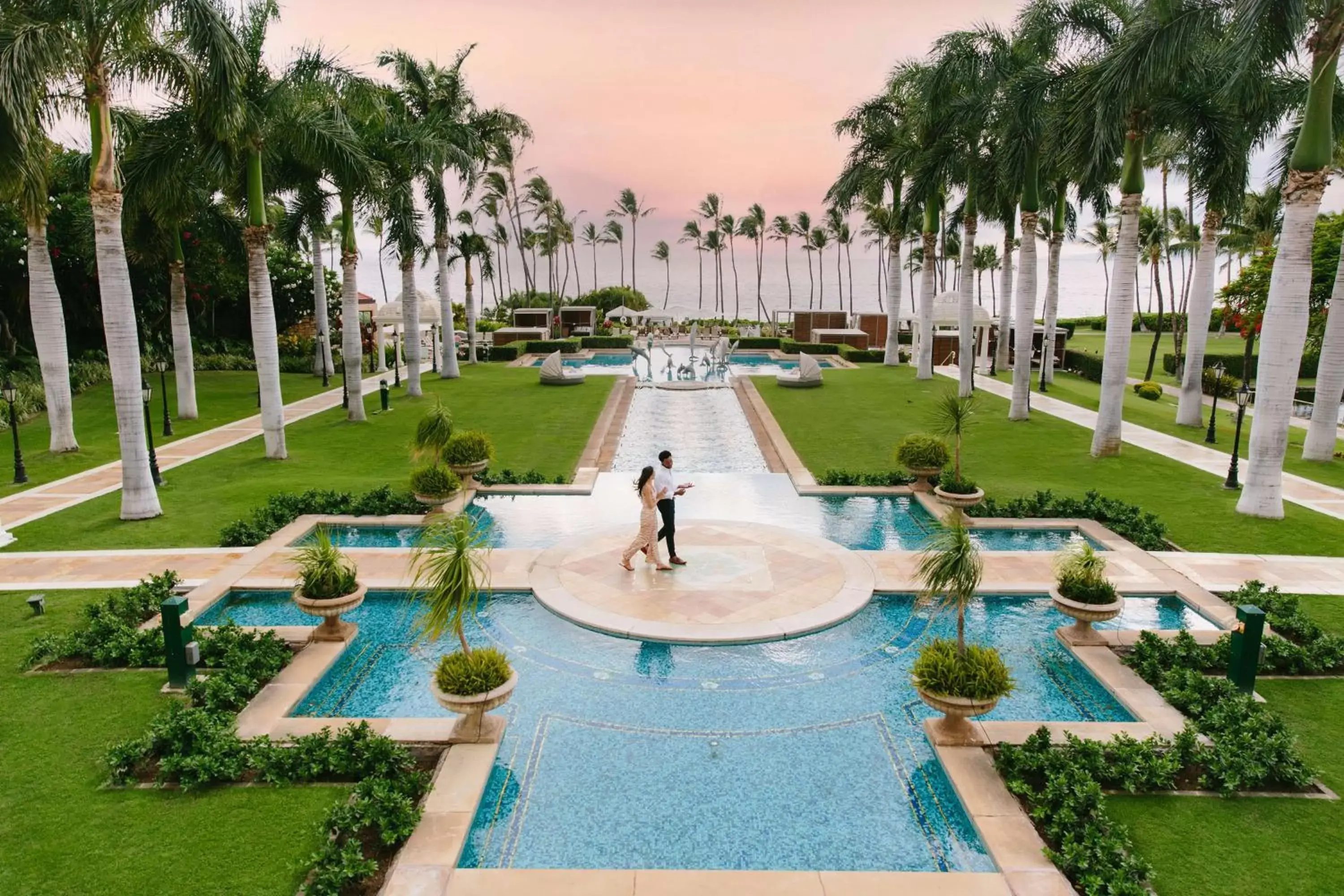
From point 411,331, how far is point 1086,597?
27.3 metres

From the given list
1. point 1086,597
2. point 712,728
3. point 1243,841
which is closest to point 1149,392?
point 1086,597

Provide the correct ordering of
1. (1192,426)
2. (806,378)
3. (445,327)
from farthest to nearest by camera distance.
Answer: (445,327) → (806,378) → (1192,426)

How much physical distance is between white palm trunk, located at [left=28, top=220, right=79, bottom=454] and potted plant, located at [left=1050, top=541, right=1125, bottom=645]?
77.2 ft

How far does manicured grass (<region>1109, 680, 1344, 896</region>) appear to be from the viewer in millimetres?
6984

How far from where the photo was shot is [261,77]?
2070 centimetres

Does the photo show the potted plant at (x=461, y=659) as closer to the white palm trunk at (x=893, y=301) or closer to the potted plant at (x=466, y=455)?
the potted plant at (x=466, y=455)

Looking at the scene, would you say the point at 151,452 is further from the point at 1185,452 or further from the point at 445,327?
the point at 1185,452

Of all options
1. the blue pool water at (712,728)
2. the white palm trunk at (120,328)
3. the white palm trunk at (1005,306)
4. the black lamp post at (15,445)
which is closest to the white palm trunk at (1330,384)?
the blue pool water at (712,728)

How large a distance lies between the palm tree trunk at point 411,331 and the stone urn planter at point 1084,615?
2610cm

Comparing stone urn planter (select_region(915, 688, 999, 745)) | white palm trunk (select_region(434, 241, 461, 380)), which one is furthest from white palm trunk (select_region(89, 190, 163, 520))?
white palm trunk (select_region(434, 241, 461, 380))

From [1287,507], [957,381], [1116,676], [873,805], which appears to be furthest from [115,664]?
[957,381]

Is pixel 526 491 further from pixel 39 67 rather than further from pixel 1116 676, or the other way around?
pixel 1116 676

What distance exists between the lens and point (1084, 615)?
37.4ft

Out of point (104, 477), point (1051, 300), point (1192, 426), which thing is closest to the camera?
point (104, 477)
